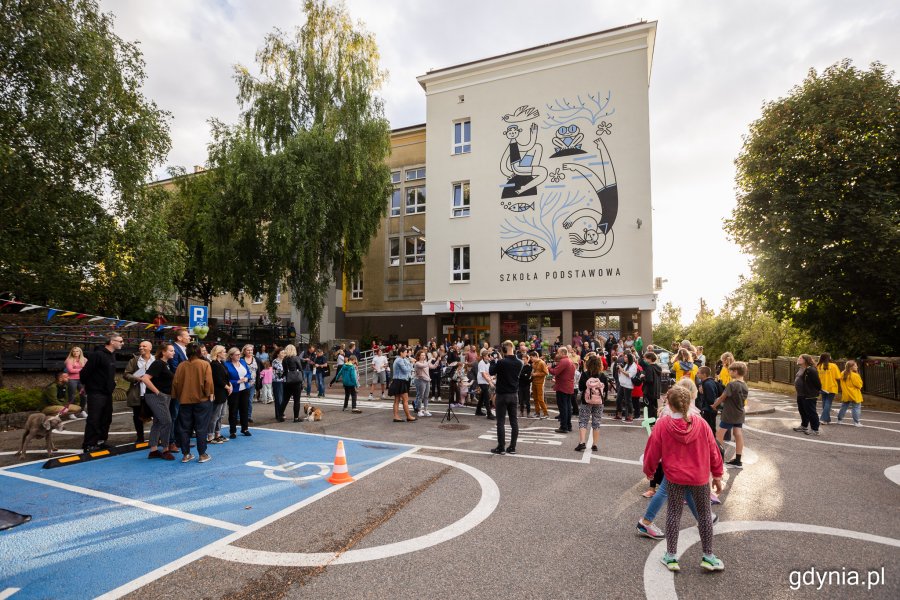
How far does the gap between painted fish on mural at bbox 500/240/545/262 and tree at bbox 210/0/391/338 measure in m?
7.92

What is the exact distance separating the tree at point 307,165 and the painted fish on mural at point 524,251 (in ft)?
26.0

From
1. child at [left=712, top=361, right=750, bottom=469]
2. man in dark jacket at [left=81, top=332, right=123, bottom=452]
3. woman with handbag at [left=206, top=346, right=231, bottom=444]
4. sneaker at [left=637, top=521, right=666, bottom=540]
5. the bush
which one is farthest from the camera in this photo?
the bush

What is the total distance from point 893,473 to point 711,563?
610 centimetres

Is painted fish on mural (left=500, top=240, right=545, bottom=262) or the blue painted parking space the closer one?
the blue painted parking space

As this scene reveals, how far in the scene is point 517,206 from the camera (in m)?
25.9

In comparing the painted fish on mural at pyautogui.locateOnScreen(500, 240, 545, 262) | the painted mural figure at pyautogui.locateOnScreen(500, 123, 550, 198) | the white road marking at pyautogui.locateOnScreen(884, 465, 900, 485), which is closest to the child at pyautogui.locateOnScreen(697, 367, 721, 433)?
the white road marking at pyautogui.locateOnScreen(884, 465, 900, 485)

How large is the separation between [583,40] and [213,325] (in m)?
28.9

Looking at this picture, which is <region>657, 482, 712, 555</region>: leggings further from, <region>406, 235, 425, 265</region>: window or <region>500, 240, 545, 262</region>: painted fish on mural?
<region>406, 235, 425, 265</region>: window

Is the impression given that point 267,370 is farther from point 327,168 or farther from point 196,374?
point 327,168

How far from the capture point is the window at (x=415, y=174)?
1251 inches

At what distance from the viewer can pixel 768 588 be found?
3.74 meters

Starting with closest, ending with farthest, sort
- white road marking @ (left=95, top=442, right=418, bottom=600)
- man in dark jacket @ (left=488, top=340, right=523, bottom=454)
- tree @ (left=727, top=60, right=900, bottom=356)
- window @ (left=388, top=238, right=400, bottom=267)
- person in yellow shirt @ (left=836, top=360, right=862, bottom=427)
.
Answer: white road marking @ (left=95, top=442, right=418, bottom=600) → man in dark jacket @ (left=488, top=340, right=523, bottom=454) → person in yellow shirt @ (left=836, top=360, right=862, bottom=427) → tree @ (left=727, top=60, right=900, bottom=356) → window @ (left=388, top=238, right=400, bottom=267)

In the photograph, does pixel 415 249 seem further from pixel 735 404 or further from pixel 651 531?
pixel 651 531

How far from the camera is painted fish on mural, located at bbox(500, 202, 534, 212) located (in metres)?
25.7
